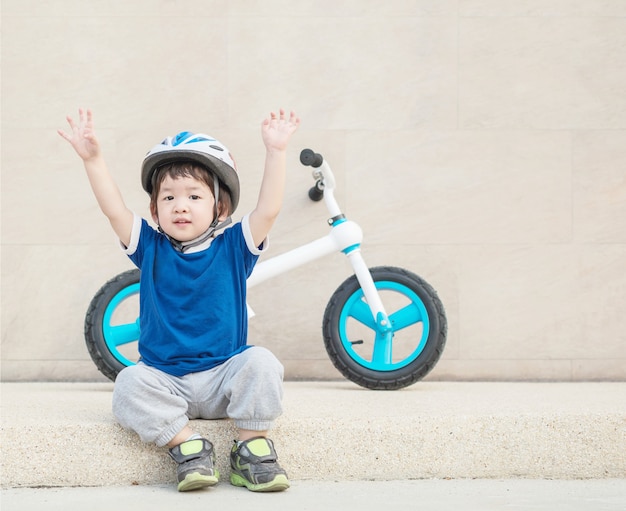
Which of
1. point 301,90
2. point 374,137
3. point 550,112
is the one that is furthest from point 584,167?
point 301,90

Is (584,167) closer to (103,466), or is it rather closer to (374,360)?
(374,360)

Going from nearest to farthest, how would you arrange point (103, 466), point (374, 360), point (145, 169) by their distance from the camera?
point (103, 466)
point (145, 169)
point (374, 360)

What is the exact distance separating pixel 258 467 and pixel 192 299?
0.50 meters

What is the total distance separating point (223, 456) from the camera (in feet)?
7.94

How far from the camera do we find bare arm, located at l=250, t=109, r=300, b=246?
244 cm

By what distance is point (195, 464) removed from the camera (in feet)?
7.38

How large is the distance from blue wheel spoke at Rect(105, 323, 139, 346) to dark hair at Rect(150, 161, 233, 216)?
960 millimetres

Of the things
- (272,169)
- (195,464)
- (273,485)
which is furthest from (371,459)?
(272,169)

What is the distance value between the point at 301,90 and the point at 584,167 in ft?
4.18

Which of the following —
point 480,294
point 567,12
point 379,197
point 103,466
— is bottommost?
point 103,466

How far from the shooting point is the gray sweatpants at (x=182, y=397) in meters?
2.31

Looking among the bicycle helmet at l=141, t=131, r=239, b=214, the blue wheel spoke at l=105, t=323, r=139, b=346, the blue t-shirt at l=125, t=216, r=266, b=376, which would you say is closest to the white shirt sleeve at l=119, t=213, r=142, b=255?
the blue t-shirt at l=125, t=216, r=266, b=376

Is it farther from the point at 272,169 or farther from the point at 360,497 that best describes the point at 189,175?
the point at 360,497

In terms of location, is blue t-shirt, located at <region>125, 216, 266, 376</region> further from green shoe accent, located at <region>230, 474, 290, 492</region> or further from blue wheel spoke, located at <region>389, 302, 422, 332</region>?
blue wheel spoke, located at <region>389, 302, 422, 332</region>
